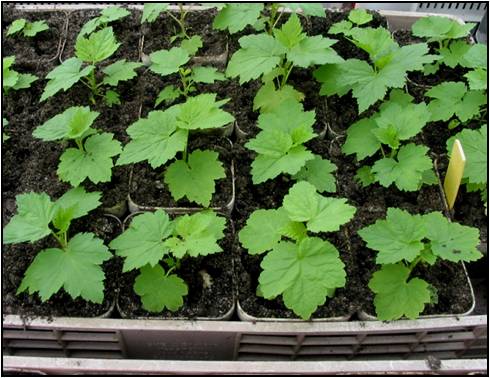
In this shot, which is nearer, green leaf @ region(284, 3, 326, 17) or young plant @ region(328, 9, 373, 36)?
green leaf @ region(284, 3, 326, 17)

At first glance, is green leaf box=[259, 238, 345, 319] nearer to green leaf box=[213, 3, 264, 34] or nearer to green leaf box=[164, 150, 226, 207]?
green leaf box=[164, 150, 226, 207]

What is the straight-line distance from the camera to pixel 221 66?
2.46 m

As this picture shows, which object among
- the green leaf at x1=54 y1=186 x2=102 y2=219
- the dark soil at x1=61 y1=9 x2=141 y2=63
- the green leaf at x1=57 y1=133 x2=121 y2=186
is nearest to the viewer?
the green leaf at x1=54 y1=186 x2=102 y2=219

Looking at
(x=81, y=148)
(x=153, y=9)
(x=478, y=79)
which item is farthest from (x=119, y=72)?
(x=478, y=79)

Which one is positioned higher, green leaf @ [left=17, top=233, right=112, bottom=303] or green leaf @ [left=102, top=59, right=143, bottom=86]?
green leaf @ [left=102, top=59, right=143, bottom=86]

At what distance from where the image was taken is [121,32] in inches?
104

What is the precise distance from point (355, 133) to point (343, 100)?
10.5 inches

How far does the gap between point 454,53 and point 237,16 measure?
94 centimetres

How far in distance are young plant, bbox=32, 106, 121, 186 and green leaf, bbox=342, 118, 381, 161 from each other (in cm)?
85

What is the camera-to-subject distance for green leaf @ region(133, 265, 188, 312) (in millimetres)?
1741

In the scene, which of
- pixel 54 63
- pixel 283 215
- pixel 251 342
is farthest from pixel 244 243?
pixel 54 63

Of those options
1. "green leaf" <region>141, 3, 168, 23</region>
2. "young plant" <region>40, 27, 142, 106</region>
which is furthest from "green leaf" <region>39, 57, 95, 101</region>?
"green leaf" <region>141, 3, 168, 23</region>

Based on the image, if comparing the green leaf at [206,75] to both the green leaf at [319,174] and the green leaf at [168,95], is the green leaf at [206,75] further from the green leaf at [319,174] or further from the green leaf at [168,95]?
the green leaf at [319,174]

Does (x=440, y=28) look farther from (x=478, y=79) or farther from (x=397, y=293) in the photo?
(x=397, y=293)
